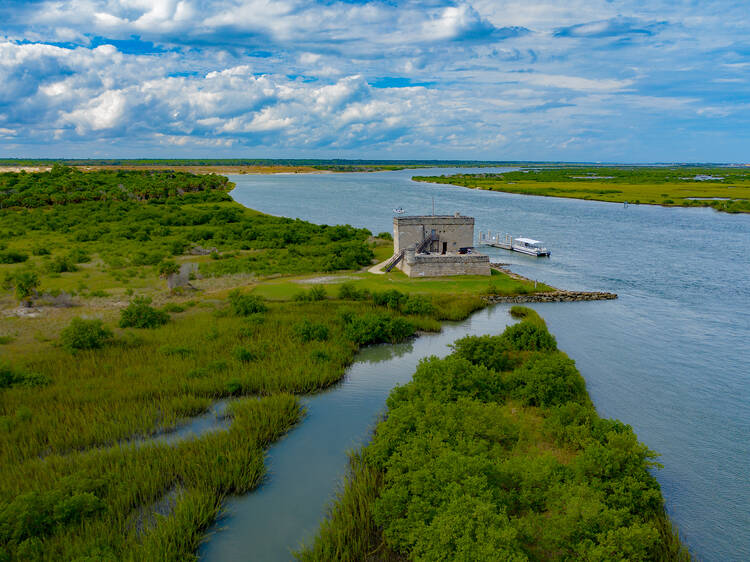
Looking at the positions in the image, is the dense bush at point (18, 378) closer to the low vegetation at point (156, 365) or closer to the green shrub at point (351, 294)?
the low vegetation at point (156, 365)

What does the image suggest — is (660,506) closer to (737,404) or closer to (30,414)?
(737,404)

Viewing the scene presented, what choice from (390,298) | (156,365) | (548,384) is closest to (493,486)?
(548,384)

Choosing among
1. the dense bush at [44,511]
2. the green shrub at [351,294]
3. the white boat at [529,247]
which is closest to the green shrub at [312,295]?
the green shrub at [351,294]

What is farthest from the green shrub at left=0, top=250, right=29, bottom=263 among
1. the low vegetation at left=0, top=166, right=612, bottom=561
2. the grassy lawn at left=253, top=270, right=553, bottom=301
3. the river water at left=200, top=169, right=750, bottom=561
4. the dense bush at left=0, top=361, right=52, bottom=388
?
the river water at left=200, top=169, right=750, bottom=561

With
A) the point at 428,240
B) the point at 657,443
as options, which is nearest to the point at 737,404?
the point at 657,443

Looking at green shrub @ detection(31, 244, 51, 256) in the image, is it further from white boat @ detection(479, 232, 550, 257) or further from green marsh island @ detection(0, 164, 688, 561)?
white boat @ detection(479, 232, 550, 257)

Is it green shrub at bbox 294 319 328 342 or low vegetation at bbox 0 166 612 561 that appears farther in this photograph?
green shrub at bbox 294 319 328 342
